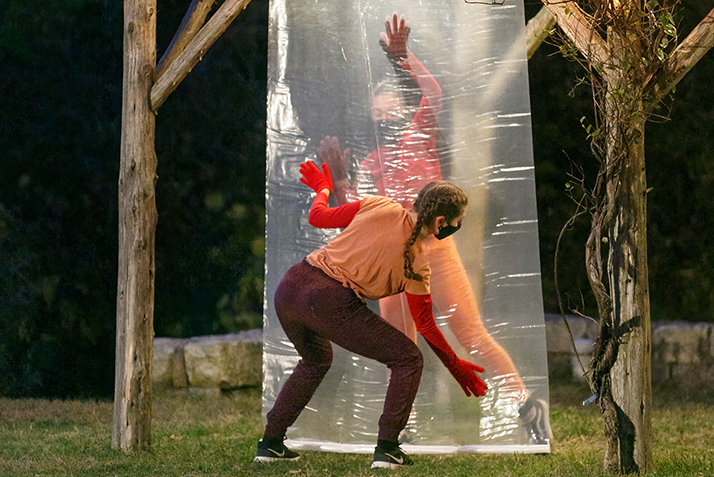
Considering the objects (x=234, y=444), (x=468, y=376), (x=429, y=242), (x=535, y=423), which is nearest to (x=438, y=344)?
(x=468, y=376)

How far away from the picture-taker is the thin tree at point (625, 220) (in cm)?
396

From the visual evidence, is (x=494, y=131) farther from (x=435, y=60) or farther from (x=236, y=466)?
(x=236, y=466)

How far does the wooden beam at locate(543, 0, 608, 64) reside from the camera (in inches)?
160

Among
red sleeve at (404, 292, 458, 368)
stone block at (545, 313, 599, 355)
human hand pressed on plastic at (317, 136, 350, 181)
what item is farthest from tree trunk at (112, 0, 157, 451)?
stone block at (545, 313, 599, 355)

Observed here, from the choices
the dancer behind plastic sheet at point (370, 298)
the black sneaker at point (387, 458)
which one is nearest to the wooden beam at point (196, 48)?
the dancer behind plastic sheet at point (370, 298)

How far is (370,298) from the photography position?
4434 mm

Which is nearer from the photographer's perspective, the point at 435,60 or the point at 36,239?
the point at 435,60

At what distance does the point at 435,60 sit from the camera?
470 centimetres

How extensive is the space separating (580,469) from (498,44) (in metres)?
2.27

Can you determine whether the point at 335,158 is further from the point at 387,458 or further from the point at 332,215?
the point at 387,458

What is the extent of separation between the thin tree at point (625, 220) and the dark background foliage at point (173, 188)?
353 centimetres

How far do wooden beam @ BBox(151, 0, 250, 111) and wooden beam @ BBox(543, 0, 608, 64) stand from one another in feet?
5.82

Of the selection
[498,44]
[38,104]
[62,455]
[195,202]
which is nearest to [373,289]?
[498,44]

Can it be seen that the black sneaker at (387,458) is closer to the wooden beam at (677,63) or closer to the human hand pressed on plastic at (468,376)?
the human hand pressed on plastic at (468,376)
